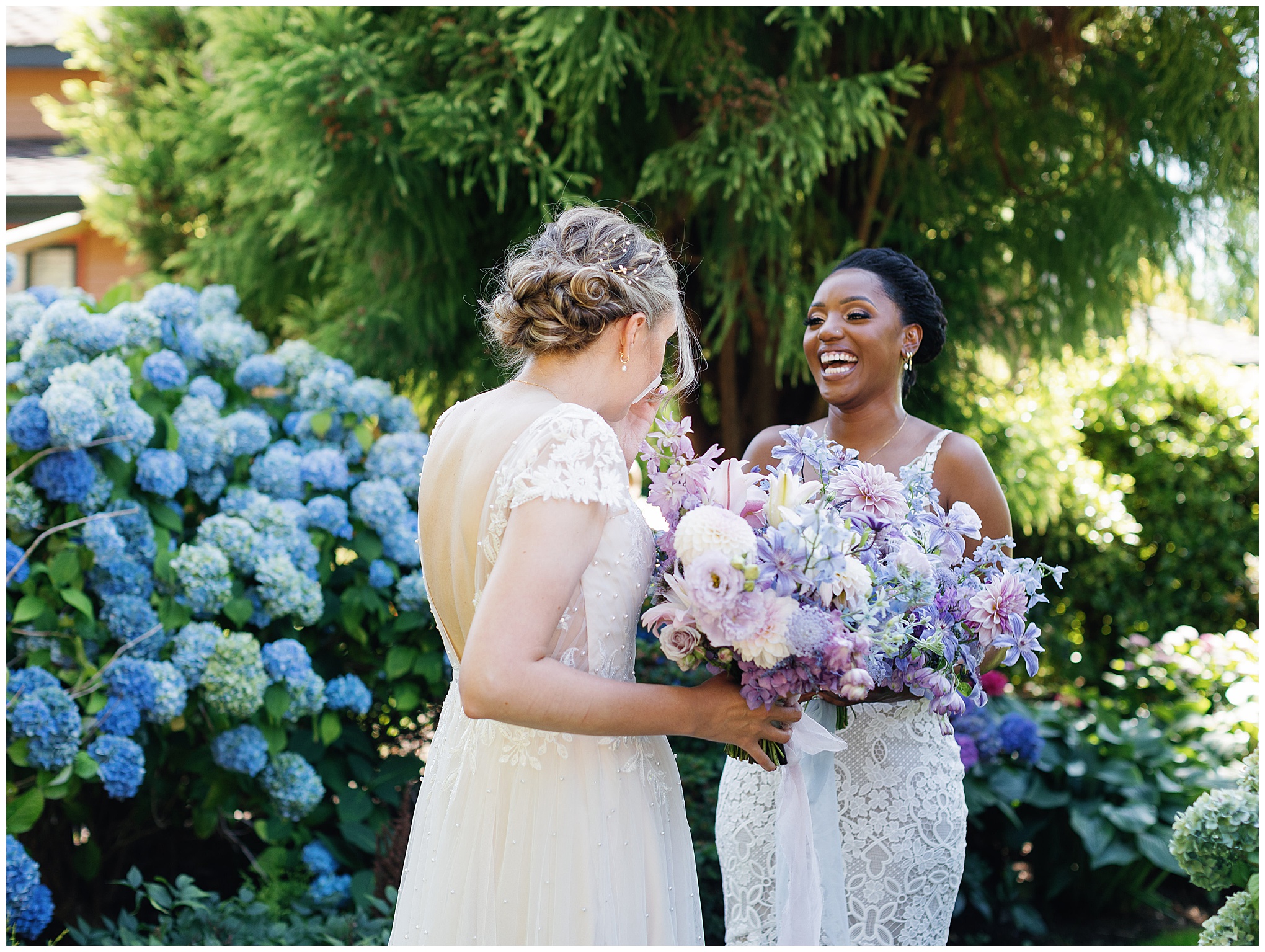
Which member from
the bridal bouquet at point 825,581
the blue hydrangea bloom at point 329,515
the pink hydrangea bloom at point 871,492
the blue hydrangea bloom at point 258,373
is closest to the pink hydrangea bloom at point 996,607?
the bridal bouquet at point 825,581

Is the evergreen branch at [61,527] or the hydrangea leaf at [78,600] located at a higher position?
the evergreen branch at [61,527]

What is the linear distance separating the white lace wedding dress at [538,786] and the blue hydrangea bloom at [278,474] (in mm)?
2404

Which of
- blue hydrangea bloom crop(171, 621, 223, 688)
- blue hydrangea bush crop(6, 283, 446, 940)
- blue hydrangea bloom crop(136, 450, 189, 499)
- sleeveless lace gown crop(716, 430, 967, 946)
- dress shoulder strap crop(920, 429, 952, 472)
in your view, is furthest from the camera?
blue hydrangea bloom crop(136, 450, 189, 499)

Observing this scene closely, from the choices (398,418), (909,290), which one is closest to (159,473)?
(398,418)

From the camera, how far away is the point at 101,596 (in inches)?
143

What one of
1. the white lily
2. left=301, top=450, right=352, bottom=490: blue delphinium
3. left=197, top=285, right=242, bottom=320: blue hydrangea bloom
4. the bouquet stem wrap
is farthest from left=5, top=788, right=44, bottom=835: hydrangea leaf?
the white lily

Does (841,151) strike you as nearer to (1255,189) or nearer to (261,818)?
(1255,189)

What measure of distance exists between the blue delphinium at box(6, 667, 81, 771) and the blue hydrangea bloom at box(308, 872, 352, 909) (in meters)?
1.04

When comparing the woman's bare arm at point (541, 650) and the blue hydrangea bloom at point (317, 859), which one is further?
the blue hydrangea bloom at point (317, 859)

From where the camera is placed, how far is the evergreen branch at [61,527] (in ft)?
11.1

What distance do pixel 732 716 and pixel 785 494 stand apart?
42cm

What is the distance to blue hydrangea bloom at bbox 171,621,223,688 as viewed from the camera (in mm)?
3588

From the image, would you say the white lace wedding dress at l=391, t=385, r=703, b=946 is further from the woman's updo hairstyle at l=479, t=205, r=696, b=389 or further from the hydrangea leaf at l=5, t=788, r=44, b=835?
the hydrangea leaf at l=5, t=788, r=44, b=835

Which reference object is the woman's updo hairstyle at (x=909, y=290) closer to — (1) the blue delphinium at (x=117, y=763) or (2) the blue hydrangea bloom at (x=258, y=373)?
(2) the blue hydrangea bloom at (x=258, y=373)
